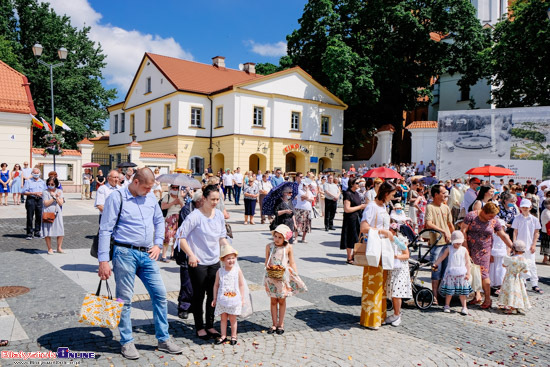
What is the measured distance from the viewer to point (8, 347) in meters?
4.76

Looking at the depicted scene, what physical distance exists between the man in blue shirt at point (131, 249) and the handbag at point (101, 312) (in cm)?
18

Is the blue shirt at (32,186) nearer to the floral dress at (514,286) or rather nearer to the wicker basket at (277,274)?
the wicker basket at (277,274)

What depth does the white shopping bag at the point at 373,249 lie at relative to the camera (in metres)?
5.79

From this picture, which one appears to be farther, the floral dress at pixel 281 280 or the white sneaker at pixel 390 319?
the white sneaker at pixel 390 319

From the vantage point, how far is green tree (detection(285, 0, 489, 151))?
35.6m

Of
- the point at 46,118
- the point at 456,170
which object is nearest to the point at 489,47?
the point at 456,170

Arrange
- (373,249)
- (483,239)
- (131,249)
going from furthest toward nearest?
(483,239)
(373,249)
(131,249)

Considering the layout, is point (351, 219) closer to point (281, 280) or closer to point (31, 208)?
point (281, 280)

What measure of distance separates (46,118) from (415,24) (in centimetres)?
3194

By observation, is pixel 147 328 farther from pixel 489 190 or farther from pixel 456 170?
pixel 456 170

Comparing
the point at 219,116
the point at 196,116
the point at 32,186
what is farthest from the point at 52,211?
the point at 196,116

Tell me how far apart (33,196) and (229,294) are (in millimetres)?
9028

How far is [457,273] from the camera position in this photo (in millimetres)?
6828

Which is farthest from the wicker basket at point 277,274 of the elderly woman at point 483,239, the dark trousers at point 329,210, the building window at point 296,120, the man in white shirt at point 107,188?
the building window at point 296,120
